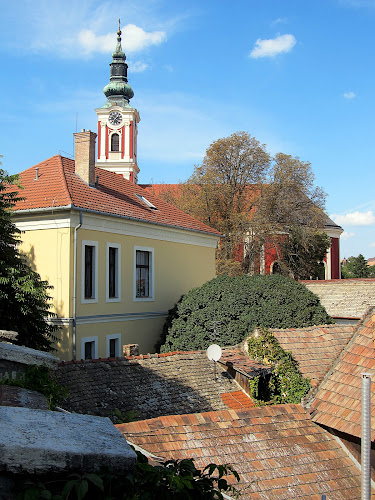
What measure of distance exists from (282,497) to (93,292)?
15.8 m

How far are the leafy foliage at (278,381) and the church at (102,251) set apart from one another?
7739 mm

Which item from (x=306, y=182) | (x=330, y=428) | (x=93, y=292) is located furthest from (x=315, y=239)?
(x=330, y=428)

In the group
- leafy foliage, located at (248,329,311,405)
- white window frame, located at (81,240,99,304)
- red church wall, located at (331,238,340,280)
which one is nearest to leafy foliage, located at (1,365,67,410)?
leafy foliage, located at (248,329,311,405)

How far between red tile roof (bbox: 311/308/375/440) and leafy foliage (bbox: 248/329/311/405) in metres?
5.31

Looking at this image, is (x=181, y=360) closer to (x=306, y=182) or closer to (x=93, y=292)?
(x=93, y=292)

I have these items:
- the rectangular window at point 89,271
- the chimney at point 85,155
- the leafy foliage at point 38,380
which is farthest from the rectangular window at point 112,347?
the leafy foliage at point 38,380

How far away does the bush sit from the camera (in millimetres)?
20812

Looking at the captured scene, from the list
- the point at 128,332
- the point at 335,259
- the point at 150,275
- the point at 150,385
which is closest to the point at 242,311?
the point at 128,332

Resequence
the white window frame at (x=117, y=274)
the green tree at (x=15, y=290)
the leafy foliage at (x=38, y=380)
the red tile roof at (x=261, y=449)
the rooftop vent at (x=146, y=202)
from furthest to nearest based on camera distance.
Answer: the rooftop vent at (x=146, y=202), the white window frame at (x=117, y=274), the green tree at (x=15, y=290), the red tile roof at (x=261, y=449), the leafy foliage at (x=38, y=380)

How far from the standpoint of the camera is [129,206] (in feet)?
80.1

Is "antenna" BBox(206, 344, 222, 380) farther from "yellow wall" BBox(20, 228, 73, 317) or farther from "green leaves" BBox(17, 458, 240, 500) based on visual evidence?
"green leaves" BBox(17, 458, 240, 500)

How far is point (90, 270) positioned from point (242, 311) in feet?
21.2

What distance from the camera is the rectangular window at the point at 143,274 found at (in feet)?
78.9

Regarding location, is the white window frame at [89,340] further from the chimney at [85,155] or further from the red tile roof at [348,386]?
the red tile roof at [348,386]
